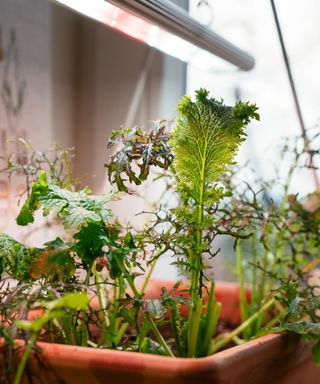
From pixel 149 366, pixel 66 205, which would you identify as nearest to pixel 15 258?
pixel 66 205

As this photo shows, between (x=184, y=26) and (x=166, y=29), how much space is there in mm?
35

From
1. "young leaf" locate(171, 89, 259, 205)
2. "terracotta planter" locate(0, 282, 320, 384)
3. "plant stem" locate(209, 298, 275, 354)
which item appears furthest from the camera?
"plant stem" locate(209, 298, 275, 354)

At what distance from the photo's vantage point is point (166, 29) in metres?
0.87

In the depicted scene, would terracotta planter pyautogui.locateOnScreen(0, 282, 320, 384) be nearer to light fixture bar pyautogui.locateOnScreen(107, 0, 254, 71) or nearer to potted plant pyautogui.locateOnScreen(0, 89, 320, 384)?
potted plant pyautogui.locateOnScreen(0, 89, 320, 384)

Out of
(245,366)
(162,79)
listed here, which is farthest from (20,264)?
(162,79)

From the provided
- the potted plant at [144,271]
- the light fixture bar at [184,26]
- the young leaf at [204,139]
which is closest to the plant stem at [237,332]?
the potted plant at [144,271]

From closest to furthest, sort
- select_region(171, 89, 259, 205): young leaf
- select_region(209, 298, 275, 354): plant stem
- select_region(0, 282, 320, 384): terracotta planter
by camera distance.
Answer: select_region(0, 282, 320, 384): terracotta planter, select_region(171, 89, 259, 205): young leaf, select_region(209, 298, 275, 354): plant stem

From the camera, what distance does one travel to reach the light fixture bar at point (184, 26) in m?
0.79

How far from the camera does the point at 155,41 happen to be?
96 centimetres

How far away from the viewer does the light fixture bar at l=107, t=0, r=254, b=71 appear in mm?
790

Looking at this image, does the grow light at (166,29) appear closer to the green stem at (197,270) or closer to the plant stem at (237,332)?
the green stem at (197,270)

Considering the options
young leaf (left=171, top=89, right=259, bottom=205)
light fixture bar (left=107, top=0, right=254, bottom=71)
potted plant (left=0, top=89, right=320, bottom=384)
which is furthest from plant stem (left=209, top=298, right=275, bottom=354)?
light fixture bar (left=107, top=0, right=254, bottom=71)

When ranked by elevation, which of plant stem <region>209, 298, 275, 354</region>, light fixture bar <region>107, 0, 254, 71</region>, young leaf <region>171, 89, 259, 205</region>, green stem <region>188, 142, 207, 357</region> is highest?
light fixture bar <region>107, 0, 254, 71</region>

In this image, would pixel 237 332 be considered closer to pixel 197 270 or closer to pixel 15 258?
pixel 197 270
